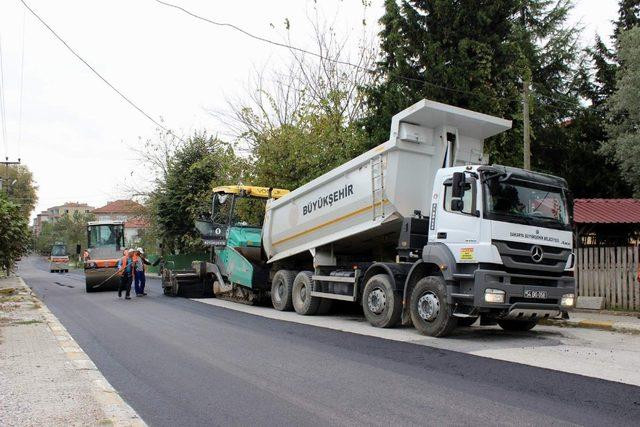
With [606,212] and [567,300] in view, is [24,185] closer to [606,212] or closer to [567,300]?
[606,212]

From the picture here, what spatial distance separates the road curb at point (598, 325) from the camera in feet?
33.3

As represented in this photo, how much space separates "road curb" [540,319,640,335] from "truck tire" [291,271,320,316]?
15.8ft

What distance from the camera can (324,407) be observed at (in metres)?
5.14

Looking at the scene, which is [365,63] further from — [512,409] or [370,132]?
[512,409]

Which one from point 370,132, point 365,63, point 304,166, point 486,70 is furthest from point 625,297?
point 365,63

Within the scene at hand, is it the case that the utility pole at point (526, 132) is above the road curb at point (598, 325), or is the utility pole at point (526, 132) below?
above

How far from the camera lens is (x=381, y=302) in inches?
412

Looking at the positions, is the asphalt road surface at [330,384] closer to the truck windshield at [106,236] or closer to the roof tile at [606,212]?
the roof tile at [606,212]

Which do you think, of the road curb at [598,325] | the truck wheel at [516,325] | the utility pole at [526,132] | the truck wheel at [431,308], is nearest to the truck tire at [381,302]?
the truck wheel at [431,308]

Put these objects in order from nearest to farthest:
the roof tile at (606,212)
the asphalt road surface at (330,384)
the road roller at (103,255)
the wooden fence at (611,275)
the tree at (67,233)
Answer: the asphalt road surface at (330,384)
the wooden fence at (611,275)
the roof tile at (606,212)
the road roller at (103,255)
the tree at (67,233)

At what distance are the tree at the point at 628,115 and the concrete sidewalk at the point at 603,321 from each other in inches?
366

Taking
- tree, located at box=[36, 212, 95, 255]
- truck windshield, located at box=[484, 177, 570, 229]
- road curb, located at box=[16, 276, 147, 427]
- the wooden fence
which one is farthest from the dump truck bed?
tree, located at box=[36, 212, 95, 255]

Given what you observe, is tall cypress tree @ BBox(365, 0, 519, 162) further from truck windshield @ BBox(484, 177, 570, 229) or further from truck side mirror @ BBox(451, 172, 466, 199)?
truck side mirror @ BBox(451, 172, 466, 199)

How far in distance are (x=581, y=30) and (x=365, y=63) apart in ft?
34.5
